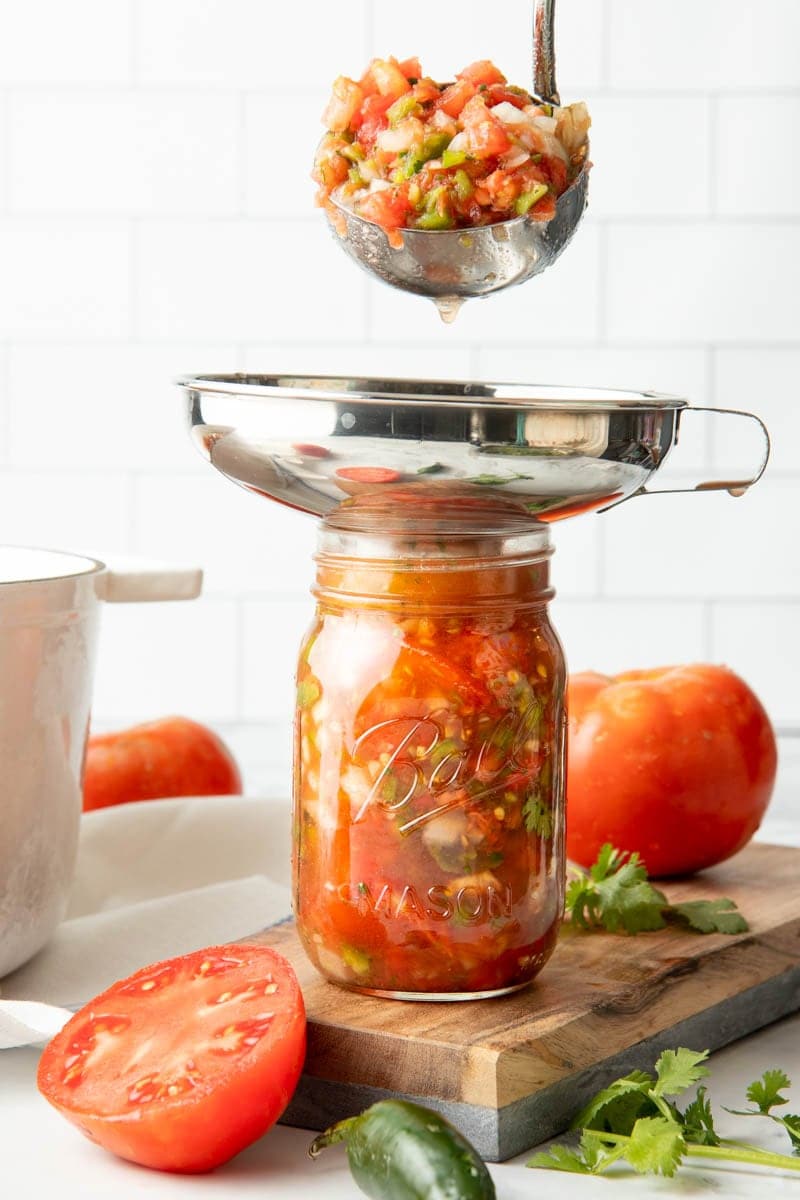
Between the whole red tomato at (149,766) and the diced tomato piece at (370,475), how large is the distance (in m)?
0.54

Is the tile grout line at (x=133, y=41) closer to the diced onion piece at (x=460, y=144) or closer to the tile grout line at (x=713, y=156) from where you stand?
the tile grout line at (x=713, y=156)

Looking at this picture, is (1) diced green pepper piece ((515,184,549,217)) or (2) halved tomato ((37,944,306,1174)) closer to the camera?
(2) halved tomato ((37,944,306,1174))

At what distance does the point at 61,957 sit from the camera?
0.98m

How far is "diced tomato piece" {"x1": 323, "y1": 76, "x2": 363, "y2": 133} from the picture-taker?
896 mm

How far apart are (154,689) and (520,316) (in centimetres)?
68

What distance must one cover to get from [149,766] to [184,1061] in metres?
0.55

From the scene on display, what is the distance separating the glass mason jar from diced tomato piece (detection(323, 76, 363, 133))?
0.73 ft

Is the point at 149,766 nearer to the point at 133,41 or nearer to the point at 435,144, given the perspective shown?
the point at 435,144

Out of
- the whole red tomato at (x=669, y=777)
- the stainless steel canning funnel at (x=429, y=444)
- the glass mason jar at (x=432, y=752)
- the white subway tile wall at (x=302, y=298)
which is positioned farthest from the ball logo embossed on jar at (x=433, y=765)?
the white subway tile wall at (x=302, y=298)

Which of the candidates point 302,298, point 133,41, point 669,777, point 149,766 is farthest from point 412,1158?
point 133,41

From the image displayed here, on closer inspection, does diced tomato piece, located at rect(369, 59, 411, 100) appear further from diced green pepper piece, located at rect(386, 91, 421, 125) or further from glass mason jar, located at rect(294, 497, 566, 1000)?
glass mason jar, located at rect(294, 497, 566, 1000)

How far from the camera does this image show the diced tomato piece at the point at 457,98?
2.88 ft

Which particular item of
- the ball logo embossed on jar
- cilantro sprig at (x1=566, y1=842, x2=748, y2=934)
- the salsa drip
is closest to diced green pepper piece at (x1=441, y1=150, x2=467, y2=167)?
the salsa drip

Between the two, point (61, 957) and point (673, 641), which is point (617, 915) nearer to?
point (61, 957)
